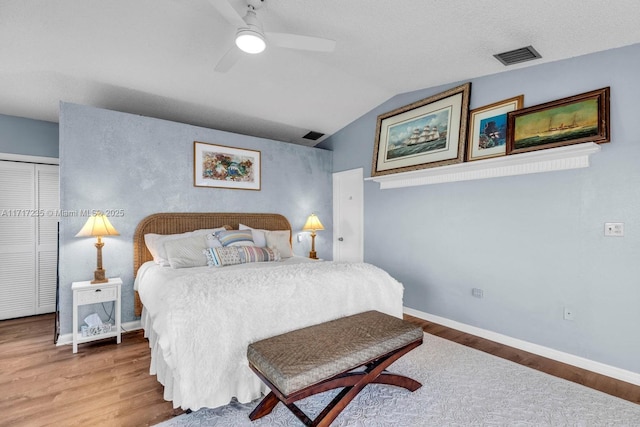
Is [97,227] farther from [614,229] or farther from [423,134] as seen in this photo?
[614,229]

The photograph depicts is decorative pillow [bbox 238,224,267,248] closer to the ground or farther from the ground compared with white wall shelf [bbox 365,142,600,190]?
closer to the ground

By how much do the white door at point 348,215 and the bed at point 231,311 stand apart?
1.95 meters

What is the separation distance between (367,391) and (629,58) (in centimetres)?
335

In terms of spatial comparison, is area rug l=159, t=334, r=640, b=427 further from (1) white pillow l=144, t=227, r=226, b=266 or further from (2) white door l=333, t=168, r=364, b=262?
(2) white door l=333, t=168, r=364, b=262

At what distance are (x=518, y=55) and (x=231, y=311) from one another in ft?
10.8

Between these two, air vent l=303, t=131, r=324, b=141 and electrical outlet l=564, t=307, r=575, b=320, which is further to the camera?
air vent l=303, t=131, r=324, b=141

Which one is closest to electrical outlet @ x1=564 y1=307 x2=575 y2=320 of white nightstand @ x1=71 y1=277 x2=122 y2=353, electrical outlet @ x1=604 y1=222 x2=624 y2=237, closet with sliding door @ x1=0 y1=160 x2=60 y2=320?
electrical outlet @ x1=604 y1=222 x2=624 y2=237

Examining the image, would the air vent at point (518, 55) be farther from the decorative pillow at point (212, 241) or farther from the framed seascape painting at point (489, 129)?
the decorative pillow at point (212, 241)

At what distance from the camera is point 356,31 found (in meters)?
2.64

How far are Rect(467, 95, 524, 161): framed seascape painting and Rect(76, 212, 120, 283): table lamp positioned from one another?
12.9 ft

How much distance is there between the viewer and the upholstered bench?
1.56 metres

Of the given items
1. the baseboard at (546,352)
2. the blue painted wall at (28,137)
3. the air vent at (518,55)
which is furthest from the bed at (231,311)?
the blue painted wall at (28,137)

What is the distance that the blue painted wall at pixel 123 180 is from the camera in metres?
3.11

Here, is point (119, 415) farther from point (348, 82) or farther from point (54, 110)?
point (348, 82)
